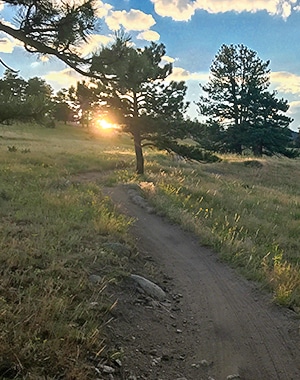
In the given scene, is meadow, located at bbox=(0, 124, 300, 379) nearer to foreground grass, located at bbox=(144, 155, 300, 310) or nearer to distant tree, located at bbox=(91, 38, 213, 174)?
foreground grass, located at bbox=(144, 155, 300, 310)

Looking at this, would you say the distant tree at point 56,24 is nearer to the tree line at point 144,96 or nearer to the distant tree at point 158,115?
the tree line at point 144,96

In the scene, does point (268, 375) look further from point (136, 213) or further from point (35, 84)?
point (136, 213)

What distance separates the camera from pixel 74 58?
5.69m

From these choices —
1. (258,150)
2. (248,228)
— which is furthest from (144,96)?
(258,150)

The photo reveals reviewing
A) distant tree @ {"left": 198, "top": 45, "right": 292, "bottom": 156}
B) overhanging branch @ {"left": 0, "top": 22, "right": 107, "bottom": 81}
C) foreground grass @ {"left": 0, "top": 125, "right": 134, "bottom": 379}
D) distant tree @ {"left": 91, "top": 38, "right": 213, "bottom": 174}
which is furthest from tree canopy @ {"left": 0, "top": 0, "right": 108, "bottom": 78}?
distant tree @ {"left": 198, "top": 45, "right": 292, "bottom": 156}

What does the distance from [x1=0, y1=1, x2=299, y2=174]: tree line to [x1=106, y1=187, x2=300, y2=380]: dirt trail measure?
330cm

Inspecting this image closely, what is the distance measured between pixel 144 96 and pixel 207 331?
49.8 ft

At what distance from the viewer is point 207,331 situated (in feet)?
14.0

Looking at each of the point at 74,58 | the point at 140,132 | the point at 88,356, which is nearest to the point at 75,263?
the point at 88,356

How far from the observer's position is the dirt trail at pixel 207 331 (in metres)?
3.52

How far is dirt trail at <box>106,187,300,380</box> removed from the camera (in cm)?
352

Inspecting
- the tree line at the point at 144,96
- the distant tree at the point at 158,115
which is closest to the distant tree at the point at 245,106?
the tree line at the point at 144,96

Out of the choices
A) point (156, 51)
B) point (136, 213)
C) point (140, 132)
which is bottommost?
point (136, 213)

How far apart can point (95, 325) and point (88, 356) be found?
1.43ft
